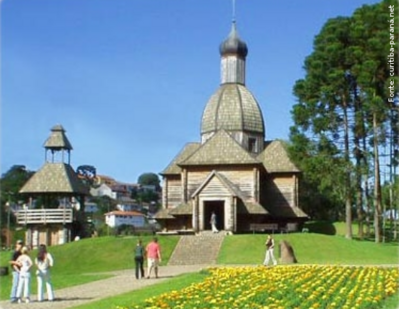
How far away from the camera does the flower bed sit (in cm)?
1529

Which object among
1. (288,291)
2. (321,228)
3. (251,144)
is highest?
(251,144)

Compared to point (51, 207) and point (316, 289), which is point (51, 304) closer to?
point (316, 289)

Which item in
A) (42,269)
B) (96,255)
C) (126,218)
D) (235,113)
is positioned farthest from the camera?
(126,218)

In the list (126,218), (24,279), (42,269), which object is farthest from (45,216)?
(126,218)

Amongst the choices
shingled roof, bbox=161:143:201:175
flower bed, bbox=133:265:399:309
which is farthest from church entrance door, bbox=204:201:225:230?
flower bed, bbox=133:265:399:309

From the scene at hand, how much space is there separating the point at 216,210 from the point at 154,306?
34.6m

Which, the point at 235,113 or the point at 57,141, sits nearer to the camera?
the point at 57,141

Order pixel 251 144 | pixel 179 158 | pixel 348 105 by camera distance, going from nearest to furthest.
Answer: pixel 348 105, pixel 251 144, pixel 179 158

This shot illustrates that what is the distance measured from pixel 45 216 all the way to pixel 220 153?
13.7 m

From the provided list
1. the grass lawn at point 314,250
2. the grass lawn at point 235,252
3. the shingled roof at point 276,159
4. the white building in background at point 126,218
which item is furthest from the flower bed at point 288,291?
the white building in background at point 126,218

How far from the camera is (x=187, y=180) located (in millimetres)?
49938

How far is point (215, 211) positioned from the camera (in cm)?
4947

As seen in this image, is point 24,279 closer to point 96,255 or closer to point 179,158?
point 96,255

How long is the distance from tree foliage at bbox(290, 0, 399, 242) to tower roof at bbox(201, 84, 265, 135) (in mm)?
6810
